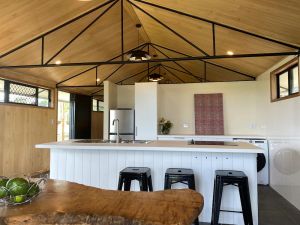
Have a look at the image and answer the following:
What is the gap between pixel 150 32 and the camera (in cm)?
532

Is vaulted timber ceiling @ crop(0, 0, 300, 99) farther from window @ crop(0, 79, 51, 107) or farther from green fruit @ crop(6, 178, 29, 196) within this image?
green fruit @ crop(6, 178, 29, 196)

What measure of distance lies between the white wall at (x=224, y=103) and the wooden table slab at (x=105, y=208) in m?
4.94

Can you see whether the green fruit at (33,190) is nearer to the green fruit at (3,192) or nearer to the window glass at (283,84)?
the green fruit at (3,192)

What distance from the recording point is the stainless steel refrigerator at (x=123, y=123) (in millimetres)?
6219

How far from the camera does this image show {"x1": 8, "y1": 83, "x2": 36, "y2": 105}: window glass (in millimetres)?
5180

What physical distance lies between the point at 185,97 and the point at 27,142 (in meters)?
4.14

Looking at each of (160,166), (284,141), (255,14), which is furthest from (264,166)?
(255,14)

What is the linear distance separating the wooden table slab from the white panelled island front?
1520 mm

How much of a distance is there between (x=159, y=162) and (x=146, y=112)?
2846 mm

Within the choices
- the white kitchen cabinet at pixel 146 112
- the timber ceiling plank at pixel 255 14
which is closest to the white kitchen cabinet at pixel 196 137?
the white kitchen cabinet at pixel 146 112

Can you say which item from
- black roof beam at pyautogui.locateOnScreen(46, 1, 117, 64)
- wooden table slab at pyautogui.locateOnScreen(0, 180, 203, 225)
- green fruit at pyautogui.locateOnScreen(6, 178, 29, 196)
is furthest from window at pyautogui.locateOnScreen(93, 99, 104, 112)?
green fruit at pyautogui.locateOnScreen(6, 178, 29, 196)

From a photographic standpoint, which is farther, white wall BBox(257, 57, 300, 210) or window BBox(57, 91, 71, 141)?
window BBox(57, 91, 71, 141)

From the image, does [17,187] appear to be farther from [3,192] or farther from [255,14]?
[255,14]

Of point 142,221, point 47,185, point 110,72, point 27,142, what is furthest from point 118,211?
point 110,72
